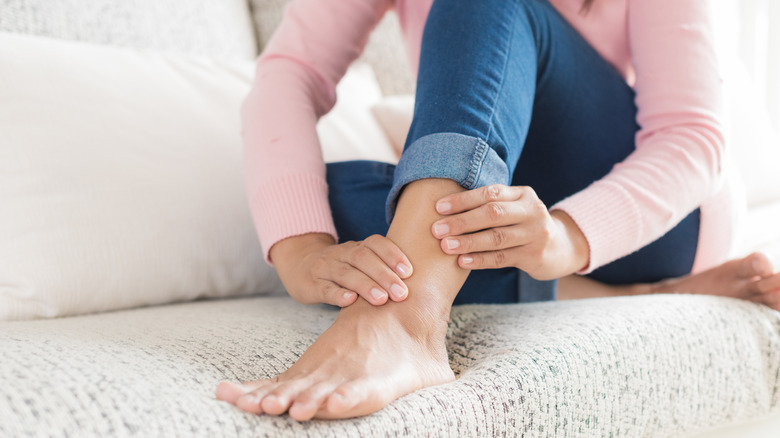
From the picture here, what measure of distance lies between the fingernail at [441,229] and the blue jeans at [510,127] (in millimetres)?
40

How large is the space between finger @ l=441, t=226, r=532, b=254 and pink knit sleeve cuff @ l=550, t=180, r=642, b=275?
3.8 inches

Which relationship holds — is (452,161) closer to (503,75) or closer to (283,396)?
(503,75)

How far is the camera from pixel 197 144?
759 mm

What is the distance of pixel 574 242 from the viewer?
56 cm

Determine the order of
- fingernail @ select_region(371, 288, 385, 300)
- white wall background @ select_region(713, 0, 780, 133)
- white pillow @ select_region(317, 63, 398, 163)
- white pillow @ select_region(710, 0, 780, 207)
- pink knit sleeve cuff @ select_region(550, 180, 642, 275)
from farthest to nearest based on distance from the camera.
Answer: white wall background @ select_region(713, 0, 780, 133) → white pillow @ select_region(710, 0, 780, 207) → white pillow @ select_region(317, 63, 398, 163) → pink knit sleeve cuff @ select_region(550, 180, 642, 275) → fingernail @ select_region(371, 288, 385, 300)

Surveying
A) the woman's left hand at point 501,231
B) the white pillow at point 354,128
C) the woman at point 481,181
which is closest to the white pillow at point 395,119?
the white pillow at point 354,128

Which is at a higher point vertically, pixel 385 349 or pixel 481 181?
pixel 481 181

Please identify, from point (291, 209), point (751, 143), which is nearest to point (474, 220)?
point (291, 209)

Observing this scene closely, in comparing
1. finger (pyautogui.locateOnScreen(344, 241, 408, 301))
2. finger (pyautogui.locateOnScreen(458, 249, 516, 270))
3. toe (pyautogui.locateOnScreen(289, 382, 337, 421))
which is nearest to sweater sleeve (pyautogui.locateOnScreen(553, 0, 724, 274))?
finger (pyautogui.locateOnScreen(458, 249, 516, 270))

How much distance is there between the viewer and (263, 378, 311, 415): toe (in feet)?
1.16

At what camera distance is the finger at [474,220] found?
18.4 inches

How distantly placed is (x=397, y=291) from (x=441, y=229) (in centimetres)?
6

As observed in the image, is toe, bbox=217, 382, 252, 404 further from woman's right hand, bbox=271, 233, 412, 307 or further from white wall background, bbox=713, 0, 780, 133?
white wall background, bbox=713, 0, 780, 133

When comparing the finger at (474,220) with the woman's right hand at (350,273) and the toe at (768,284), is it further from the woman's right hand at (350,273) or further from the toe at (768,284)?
the toe at (768,284)
